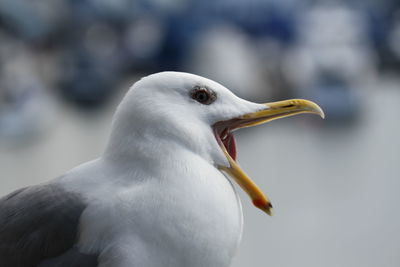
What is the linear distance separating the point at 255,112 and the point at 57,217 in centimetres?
19

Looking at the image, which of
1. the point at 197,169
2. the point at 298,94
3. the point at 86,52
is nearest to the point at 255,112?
the point at 197,169

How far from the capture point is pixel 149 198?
628 millimetres

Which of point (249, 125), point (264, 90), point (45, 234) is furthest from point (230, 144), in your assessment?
point (264, 90)

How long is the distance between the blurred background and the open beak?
1.43m

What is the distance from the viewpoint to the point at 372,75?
16.0 feet

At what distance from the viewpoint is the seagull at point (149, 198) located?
24.5 inches

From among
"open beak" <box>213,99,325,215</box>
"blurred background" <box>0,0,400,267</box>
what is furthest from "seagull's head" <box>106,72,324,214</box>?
"blurred background" <box>0,0,400,267</box>

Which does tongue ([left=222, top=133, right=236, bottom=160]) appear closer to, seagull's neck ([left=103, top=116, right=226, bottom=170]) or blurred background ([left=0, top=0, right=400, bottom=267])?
seagull's neck ([left=103, top=116, right=226, bottom=170])

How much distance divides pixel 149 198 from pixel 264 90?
11.3 feet

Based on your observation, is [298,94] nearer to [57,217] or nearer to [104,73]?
[104,73]

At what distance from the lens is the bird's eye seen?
68 centimetres

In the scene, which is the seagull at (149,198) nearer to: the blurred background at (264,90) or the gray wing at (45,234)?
the gray wing at (45,234)

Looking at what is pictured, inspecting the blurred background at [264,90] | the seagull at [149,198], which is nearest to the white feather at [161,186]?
the seagull at [149,198]

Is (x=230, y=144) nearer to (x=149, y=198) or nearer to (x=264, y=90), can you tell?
(x=149, y=198)
